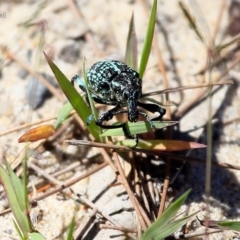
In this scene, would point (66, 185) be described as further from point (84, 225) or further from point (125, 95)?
point (125, 95)

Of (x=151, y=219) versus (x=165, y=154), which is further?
(x=165, y=154)

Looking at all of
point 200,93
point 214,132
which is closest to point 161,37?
point 200,93

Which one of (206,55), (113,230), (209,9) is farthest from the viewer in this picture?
(209,9)

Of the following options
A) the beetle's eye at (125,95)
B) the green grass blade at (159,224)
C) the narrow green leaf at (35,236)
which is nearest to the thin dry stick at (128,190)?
the green grass blade at (159,224)

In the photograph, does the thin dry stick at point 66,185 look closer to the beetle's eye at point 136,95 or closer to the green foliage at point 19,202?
the green foliage at point 19,202

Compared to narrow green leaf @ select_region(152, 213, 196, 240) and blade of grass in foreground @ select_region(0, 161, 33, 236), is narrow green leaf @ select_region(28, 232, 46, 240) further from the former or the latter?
narrow green leaf @ select_region(152, 213, 196, 240)

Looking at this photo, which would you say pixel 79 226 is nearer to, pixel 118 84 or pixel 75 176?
pixel 75 176
